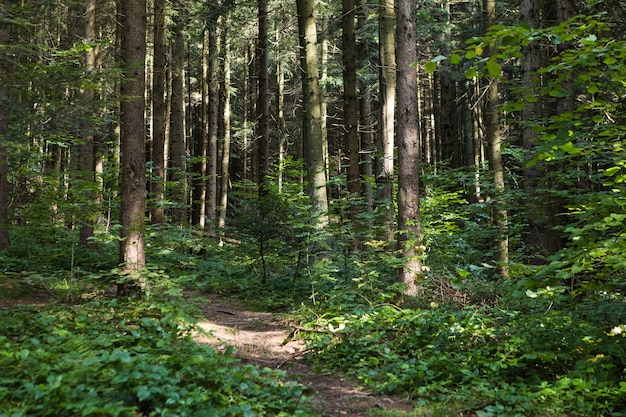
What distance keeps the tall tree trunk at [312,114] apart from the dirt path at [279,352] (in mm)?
3042

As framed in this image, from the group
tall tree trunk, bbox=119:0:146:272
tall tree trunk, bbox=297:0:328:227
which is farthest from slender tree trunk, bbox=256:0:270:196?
tall tree trunk, bbox=119:0:146:272

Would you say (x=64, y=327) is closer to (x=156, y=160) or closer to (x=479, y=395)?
(x=479, y=395)

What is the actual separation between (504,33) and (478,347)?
3.66m

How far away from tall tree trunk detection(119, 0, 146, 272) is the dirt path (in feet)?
5.93

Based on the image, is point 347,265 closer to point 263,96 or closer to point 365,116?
point 263,96

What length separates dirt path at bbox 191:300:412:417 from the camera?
4699 mm

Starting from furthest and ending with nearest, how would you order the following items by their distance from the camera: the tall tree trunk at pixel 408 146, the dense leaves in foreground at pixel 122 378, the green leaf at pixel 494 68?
the tall tree trunk at pixel 408 146 → the green leaf at pixel 494 68 → the dense leaves in foreground at pixel 122 378

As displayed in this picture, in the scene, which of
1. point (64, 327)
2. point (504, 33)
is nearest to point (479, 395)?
point (504, 33)

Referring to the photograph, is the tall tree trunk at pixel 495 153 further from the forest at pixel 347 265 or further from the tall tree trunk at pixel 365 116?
the tall tree trunk at pixel 365 116

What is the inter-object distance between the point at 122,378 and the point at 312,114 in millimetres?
8276

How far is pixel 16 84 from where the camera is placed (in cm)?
766

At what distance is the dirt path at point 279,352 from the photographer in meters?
4.70

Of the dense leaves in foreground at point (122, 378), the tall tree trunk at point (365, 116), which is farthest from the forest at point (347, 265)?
the tall tree trunk at point (365, 116)

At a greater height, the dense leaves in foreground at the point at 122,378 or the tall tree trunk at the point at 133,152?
the tall tree trunk at the point at 133,152
